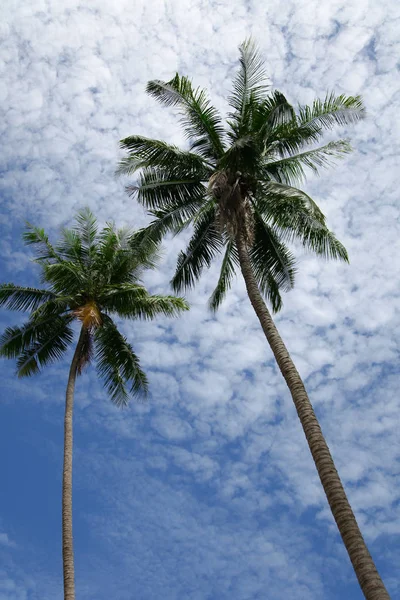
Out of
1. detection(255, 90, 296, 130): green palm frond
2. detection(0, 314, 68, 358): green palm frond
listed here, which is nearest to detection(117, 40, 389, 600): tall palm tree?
detection(255, 90, 296, 130): green palm frond

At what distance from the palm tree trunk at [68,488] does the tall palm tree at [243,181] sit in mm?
4595

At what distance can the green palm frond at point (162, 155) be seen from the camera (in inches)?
724

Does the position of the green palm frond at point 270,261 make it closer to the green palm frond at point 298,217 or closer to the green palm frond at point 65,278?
the green palm frond at point 298,217

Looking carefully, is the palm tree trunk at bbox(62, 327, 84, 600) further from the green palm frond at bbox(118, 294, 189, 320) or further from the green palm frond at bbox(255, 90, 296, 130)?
the green palm frond at bbox(255, 90, 296, 130)

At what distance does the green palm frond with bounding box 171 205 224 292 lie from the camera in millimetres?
19688

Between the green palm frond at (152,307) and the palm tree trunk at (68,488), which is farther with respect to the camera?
the green palm frond at (152,307)

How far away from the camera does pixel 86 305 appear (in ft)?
70.4

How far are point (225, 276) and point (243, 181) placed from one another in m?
3.61

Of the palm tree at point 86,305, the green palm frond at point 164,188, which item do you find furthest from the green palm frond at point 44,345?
the green palm frond at point 164,188

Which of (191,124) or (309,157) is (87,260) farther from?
(309,157)

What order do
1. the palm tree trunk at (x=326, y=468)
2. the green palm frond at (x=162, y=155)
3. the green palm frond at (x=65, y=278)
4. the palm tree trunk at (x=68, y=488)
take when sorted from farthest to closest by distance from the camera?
the green palm frond at (x=65, y=278) < the green palm frond at (x=162, y=155) < the palm tree trunk at (x=68, y=488) < the palm tree trunk at (x=326, y=468)

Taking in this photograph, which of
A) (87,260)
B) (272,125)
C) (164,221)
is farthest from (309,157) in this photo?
(87,260)

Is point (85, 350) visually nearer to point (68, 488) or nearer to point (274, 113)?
point (68, 488)

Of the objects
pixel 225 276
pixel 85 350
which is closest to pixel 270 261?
pixel 225 276
